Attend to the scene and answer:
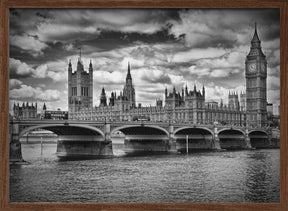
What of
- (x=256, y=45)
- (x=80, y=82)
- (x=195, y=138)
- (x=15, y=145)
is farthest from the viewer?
(x=195, y=138)

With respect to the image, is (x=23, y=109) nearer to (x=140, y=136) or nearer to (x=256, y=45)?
(x=256, y=45)

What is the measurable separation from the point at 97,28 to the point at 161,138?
17504 mm

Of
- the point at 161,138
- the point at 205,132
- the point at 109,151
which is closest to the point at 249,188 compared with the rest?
the point at 109,151

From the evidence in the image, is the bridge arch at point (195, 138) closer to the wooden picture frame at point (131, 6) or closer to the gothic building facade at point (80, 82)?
the gothic building facade at point (80, 82)

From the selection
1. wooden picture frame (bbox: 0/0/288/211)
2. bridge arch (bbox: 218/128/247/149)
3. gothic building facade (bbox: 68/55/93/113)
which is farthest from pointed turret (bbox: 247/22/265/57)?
bridge arch (bbox: 218/128/247/149)

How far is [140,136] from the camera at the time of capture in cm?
2416

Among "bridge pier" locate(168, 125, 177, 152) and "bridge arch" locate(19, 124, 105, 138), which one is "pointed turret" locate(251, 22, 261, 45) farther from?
"bridge pier" locate(168, 125, 177, 152)

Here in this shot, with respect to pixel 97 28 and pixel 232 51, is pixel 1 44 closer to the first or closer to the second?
pixel 97 28

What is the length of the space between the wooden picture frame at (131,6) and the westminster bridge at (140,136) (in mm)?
7862

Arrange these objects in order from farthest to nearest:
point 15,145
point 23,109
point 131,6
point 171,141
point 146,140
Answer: point 146,140
point 171,141
point 15,145
point 23,109
point 131,6

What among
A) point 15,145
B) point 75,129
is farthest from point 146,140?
point 15,145

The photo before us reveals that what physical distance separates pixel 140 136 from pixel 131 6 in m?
19.2

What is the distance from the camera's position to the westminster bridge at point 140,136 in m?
17.3

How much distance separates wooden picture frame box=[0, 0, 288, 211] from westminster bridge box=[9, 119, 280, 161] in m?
7.86
